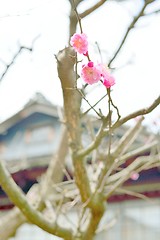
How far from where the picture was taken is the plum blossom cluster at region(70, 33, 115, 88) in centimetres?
238

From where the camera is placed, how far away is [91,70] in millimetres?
2422

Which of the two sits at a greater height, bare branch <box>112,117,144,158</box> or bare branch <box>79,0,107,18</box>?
bare branch <box>79,0,107,18</box>

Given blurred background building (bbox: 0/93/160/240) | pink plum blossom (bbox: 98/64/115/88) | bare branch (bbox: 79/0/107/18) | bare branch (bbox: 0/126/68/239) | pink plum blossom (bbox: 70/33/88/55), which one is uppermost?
bare branch (bbox: 79/0/107/18)

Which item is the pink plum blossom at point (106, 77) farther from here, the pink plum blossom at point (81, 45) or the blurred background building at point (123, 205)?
the blurred background building at point (123, 205)

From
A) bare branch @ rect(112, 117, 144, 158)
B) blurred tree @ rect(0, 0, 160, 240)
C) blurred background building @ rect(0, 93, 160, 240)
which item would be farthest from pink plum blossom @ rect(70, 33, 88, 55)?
blurred background building @ rect(0, 93, 160, 240)

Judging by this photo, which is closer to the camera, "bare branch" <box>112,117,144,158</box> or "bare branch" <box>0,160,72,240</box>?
"bare branch" <box>0,160,72,240</box>

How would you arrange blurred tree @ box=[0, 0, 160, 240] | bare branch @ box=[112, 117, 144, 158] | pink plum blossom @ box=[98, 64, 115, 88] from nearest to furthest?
1. pink plum blossom @ box=[98, 64, 115, 88]
2. blurred tree @ box=[0, 0, 160, 240]
3. bare branch @ box=[112, 117, 144, 158]

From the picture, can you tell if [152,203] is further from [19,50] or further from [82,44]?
[82,44]

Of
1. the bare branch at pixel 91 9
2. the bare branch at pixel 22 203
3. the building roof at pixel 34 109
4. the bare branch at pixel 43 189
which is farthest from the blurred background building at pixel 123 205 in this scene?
the bare branch at pixel 91 9

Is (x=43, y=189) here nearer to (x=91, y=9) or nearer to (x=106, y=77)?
(x=91, y=9)

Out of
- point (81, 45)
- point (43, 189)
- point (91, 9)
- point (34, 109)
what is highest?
point (91, 9)

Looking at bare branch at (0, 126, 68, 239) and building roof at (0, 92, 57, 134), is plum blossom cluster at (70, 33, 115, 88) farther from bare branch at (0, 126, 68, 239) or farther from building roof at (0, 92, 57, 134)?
building roof at (0, 92, 57, 134)

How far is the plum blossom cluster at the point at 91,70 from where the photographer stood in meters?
2.38

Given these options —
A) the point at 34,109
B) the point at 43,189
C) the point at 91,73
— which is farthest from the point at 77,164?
the point at 34,109
